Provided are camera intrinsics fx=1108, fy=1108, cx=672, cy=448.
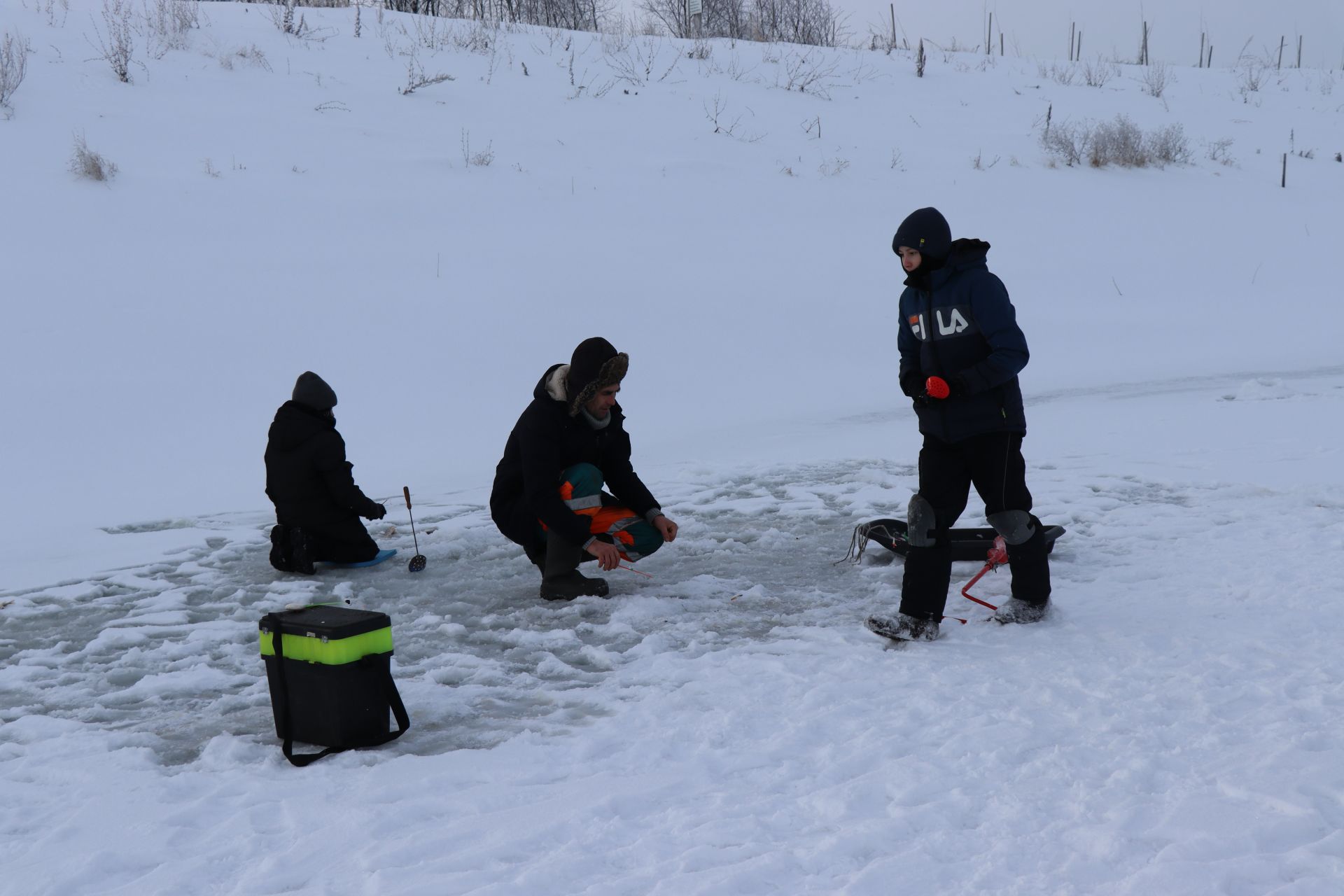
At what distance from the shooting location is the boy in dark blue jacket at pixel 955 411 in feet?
14.4

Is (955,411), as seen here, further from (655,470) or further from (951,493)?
(655,470)

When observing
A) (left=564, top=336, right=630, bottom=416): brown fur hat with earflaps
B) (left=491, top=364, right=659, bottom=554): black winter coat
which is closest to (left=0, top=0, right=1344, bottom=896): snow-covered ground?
(left=491, top=364, right=659, bottom=554): black winter coat

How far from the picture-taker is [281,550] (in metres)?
5.96

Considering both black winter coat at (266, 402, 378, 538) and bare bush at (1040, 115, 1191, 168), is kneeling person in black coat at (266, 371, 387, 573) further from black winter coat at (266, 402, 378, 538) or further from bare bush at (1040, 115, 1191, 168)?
bare bush at (1040, 115, 1191, 168)

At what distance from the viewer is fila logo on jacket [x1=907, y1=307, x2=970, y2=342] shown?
4.45 meters

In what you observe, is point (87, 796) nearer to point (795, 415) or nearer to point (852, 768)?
point (852, 768)

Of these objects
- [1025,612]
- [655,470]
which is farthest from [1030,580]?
[655,470]

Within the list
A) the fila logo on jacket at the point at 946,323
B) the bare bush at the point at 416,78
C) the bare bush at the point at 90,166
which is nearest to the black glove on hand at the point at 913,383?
the fila logo on jacket at the point at 946,323

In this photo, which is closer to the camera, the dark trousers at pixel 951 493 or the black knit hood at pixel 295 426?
the dark trousers at pixel 951 493

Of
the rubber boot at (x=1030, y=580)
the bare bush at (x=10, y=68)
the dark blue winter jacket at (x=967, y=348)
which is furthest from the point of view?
the bare bush at (x=10, y=68)

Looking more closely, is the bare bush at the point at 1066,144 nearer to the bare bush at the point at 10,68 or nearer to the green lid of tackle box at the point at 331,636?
the bare bush at the point at 10,68

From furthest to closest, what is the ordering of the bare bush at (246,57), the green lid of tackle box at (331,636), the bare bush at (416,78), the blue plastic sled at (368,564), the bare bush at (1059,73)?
the bare bush at (1059,73) < the bare bush at (416,78) < the bare bush at (246,57) < the blue plastic sled at (368,564) < the green lid of tackle box at (331,636)

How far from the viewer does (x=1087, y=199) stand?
58.1 feet

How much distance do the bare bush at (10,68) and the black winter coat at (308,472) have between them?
9.95m
